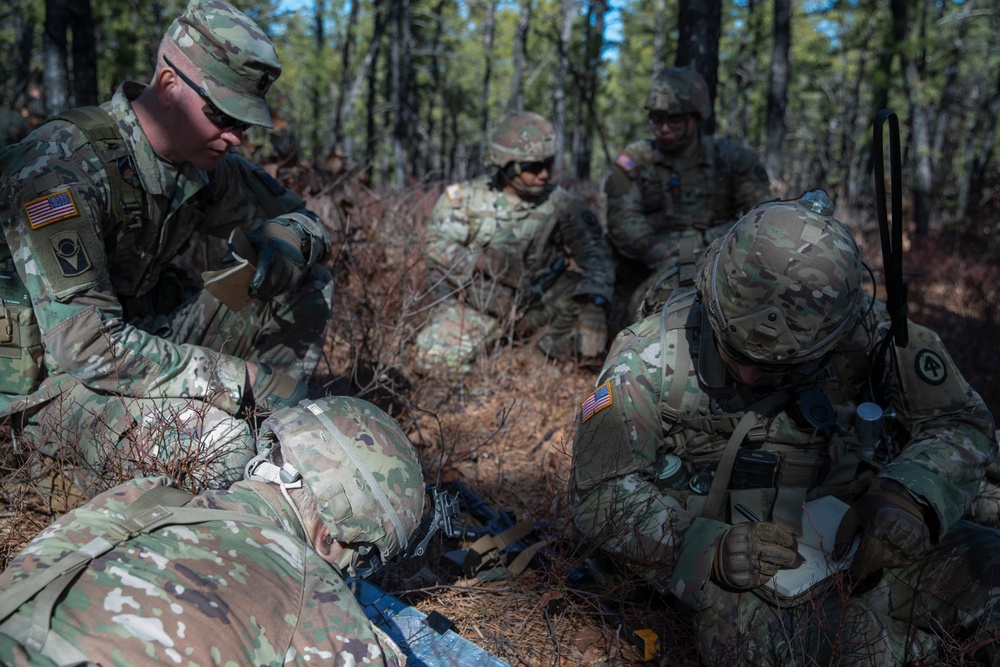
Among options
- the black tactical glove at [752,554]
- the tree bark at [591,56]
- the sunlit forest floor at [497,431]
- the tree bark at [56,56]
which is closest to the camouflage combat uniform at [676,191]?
the sunlit forest floor at [497,431]

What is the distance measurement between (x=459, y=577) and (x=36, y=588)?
174 centimetres

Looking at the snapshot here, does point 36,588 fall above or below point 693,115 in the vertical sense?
below

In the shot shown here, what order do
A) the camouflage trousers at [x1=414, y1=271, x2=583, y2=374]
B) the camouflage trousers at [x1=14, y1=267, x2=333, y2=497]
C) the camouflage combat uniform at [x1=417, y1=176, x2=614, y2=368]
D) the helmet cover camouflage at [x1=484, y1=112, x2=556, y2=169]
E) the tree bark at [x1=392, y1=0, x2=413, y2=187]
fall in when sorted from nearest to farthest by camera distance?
the camouflage trousers at [x1=14, y1=267, x2=333, y2=497]
the camouflage trousers at [x1=414, y1=271, x2=583, y2=374]
the helmet cover camouflage at [x1=484, y1=112, x2=556, y2=169]
the camouflage combat uniform at [x1=417, y1=176, x2=614, y2=368]
the tree bark at [x1=392, y1=0, x2=413, y2=187]

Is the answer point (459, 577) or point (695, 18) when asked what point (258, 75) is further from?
point (695, 18)

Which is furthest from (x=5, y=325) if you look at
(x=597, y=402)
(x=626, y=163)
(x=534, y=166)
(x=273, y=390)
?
(x=626, y=163)

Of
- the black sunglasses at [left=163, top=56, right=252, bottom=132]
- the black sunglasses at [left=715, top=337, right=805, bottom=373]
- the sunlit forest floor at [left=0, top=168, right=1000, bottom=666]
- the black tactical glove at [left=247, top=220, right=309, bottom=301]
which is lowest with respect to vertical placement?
the sunlit forest floor at [left=0, top=168, right=1000, bottom=666]

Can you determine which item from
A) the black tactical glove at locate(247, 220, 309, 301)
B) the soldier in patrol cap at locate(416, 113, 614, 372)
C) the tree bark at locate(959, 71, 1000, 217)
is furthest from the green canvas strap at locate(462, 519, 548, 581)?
the tree bark at locate(959, 71, 1000, 217)

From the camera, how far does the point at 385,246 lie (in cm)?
582

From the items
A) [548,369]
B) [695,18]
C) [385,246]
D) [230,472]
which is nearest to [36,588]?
[230,472]

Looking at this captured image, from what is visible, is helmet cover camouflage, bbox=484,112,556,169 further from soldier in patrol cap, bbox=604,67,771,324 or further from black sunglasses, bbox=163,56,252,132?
black sunglasses, bbox=163,56,252,132

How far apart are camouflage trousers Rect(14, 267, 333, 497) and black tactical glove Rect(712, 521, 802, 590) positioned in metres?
1.64

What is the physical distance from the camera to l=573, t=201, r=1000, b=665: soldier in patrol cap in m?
2.23

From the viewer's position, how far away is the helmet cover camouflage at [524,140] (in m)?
5.37

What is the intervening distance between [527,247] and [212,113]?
3.14 metres
